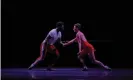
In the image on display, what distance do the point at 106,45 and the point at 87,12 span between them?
5.81 ft

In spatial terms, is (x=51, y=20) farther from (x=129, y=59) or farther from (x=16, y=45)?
(x=129, y=59)

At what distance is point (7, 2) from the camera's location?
62.0 ft

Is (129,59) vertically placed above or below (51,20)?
below

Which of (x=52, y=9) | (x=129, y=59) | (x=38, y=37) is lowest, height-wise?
(x=129, y=59)

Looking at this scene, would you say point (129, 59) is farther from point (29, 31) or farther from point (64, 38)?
point (29, 31)

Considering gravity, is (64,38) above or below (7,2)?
below

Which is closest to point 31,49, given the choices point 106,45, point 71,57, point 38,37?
point 38,37

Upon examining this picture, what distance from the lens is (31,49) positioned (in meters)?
18.9

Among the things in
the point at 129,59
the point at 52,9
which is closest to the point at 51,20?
the point at 52,9

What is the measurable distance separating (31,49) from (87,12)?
2.95 metres

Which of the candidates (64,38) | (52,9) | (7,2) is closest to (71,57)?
(64,38)

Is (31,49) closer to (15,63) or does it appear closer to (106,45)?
(15,63)

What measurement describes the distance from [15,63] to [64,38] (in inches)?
96.1

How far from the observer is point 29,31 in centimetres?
1902
